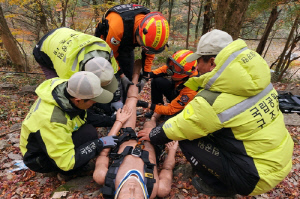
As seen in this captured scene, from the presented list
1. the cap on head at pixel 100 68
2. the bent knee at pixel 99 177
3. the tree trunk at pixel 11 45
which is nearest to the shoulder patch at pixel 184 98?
the cap on head at pixel 100 68

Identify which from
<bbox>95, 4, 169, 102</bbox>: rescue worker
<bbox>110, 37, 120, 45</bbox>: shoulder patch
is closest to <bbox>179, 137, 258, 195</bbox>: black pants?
<bbox>95, 4, 169, 102</bbox>: rescue worker

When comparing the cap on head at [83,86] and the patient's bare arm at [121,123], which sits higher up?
the cap on head at [83,86]

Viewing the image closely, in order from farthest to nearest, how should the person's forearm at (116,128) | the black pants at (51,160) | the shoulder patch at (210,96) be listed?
the person's forearm at (116,128), the black pants at (51,160), the shoulder patch at (210,96)

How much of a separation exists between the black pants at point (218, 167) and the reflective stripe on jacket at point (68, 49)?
204 cm

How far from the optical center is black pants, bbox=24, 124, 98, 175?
8.16ft

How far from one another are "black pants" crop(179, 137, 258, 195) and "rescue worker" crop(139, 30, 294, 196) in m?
0.01

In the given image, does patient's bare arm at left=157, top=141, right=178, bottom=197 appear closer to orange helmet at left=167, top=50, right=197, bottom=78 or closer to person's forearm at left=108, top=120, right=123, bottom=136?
person's forearm at left=108, top=120, right=123, bottom=136

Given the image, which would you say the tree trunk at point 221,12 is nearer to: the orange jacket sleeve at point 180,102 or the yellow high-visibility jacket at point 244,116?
the orange jacket sleeve at point 180,102

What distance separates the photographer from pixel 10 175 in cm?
301

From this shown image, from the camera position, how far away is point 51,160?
238 centimetres

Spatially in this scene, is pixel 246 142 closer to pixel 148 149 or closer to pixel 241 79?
pixel 241 79

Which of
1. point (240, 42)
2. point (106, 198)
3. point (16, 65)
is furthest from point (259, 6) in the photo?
point (16, 65)

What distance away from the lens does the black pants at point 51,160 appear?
8.16 ft

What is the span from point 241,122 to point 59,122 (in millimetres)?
2103
